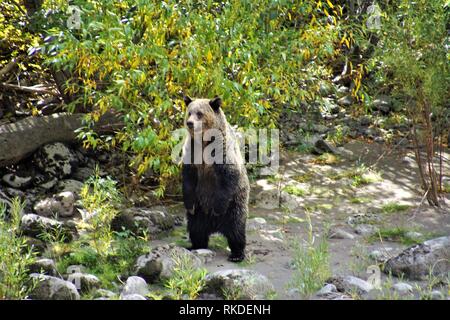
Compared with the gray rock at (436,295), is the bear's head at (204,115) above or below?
above

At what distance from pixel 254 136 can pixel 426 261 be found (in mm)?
3421

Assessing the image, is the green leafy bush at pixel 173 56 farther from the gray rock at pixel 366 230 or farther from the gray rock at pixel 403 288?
the gray rock at pixel 403 288

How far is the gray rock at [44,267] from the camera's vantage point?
548cm

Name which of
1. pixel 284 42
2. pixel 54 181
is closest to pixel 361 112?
pixel 284 42

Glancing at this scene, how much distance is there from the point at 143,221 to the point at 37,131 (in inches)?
104

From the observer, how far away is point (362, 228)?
24.2 feet

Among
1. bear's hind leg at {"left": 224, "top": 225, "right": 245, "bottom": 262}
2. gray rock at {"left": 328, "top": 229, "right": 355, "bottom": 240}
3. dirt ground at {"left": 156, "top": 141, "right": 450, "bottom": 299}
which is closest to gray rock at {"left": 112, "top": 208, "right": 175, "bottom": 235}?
dirt ground at {"left": 156, "top": 141, "right": 450, "bottom": 299}

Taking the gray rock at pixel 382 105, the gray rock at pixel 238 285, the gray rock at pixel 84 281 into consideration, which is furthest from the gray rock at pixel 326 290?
the gray rock at pixel 382 105

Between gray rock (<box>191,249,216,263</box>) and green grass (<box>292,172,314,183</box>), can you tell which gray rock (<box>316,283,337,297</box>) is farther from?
green grass (<box>292,172,314,183</box>)

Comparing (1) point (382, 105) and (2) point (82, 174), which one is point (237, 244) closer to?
(2) point (82, 174)

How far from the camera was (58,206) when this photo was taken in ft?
25.9

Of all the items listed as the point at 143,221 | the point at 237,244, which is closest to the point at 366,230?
the point at 237,244

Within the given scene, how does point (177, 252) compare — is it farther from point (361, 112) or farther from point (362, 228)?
point (361, 112)

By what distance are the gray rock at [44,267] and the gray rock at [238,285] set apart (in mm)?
1434
